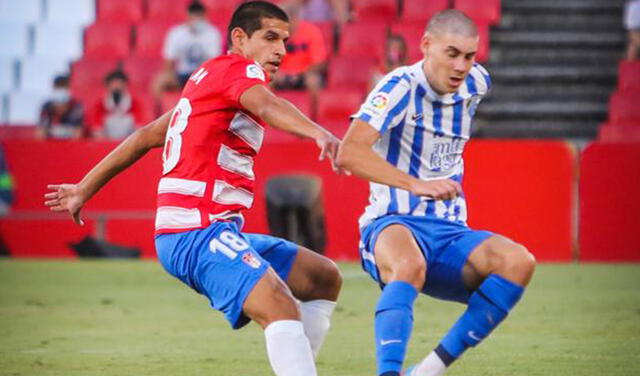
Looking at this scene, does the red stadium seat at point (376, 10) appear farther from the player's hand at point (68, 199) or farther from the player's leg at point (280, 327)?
the player's leg at point (280, 327)

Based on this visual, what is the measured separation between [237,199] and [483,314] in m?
1.19

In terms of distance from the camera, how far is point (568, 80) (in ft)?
54.9

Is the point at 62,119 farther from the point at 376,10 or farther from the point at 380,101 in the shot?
the point at 380,101

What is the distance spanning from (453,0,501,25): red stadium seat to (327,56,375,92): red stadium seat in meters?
1.53

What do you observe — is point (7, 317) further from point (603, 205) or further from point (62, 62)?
point (62, 62)

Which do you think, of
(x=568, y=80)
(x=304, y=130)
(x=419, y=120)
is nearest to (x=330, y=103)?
(x=568, y=80)

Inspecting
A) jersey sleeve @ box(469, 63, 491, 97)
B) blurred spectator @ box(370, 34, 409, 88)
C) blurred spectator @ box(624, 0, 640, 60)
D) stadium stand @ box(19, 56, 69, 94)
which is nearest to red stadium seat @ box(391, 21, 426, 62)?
blurred spectator @ box(370, 34, 409, 88)

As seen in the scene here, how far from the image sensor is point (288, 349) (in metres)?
5.18

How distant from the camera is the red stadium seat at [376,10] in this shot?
1733 centimetres

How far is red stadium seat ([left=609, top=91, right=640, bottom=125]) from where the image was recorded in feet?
49.1

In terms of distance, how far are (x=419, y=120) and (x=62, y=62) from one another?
13.6 metres

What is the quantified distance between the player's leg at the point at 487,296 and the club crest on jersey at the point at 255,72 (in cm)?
126

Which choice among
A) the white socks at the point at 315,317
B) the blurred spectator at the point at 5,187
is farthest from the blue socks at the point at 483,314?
the blurred spectator at the point at 5,187

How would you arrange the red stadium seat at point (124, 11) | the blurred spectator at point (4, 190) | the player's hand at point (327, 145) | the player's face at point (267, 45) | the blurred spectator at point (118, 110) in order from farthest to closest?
1. the red stadium seat at point (124, 11)
2. the blurred spectator at point (118, 110)
3. the blurred spectator at point (4, 190)
4. the player's face at point (267, 45)
5. the player's hand at point (327, 145)
